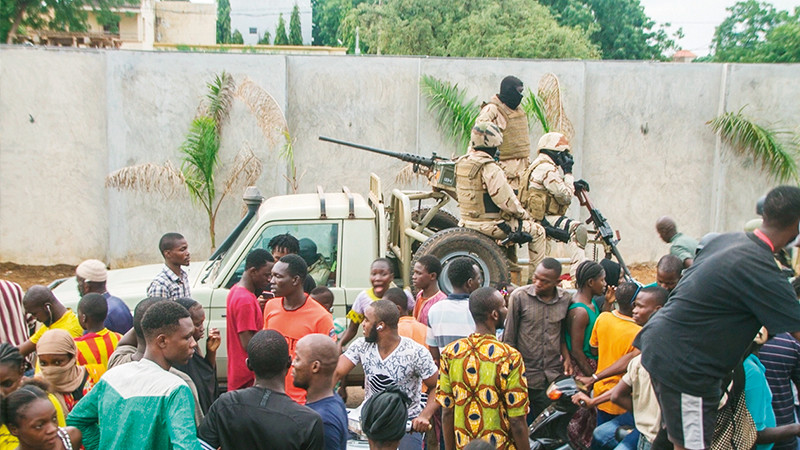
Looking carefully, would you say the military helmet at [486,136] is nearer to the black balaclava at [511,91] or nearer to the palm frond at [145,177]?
the black balaclava at [511,91]

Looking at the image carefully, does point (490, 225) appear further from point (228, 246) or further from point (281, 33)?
point (281, 33)

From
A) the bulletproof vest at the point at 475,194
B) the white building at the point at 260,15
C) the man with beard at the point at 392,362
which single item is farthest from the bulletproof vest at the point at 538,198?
the white building at the point at 260,15

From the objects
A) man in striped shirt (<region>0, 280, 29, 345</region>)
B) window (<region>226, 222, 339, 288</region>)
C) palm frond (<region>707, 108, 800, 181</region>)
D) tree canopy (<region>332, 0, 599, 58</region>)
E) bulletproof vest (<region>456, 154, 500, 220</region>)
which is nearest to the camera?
man in striped shirt (<region>0, 280, 29, 345</region>)

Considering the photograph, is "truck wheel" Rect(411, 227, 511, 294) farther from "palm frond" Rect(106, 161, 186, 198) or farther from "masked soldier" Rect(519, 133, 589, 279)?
"palm frond" Rect(106, 161, 186, 198)

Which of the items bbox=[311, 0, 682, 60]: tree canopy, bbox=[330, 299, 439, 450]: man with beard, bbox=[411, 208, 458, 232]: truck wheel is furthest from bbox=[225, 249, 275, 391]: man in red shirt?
bbox=[311, 0, 682, 60]: tree canopy

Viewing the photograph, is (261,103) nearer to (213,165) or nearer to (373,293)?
(213,165)

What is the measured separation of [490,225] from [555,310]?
74.0 inches

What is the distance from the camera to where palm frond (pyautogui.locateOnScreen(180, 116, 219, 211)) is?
11.5m

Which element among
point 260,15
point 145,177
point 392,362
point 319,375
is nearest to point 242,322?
point 392,362

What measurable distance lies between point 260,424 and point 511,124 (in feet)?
18.4

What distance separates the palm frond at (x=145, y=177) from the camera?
11922 millimetres

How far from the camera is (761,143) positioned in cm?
1269

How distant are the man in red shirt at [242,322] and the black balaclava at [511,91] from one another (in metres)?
3.99

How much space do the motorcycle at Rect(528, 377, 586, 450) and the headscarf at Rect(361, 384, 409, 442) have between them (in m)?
1.38
